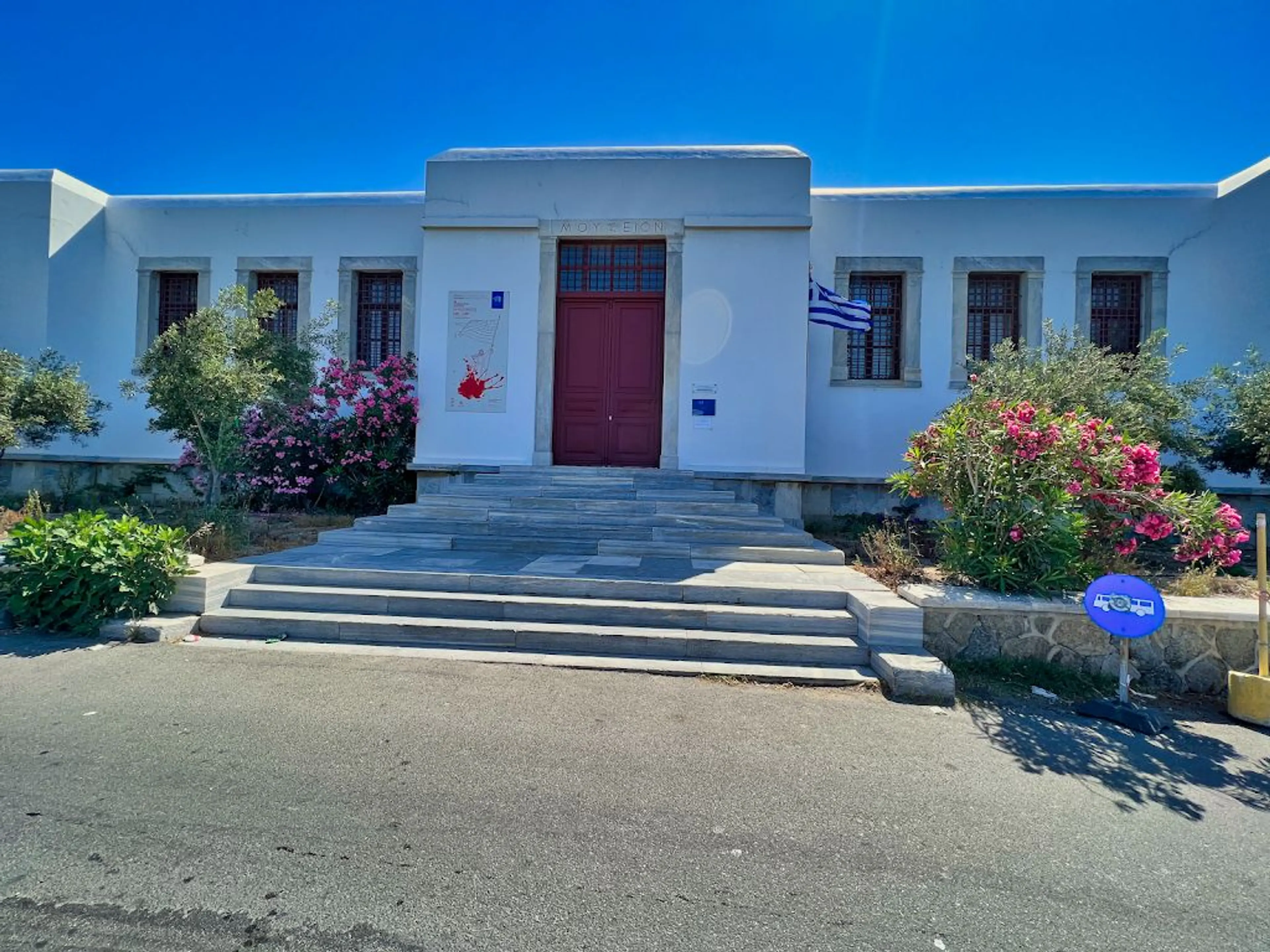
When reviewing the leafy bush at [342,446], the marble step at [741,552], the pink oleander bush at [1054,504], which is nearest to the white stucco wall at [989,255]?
the marble step at [741,552]

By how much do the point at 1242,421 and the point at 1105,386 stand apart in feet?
7.80

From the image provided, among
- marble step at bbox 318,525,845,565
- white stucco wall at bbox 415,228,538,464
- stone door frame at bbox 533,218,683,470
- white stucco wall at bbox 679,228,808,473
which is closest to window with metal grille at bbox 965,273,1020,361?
white stucco wall at bbox 679,228,808,473

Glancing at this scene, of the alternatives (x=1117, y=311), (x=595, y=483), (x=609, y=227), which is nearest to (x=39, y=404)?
(x=595, y=483)

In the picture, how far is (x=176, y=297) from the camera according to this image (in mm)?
11969

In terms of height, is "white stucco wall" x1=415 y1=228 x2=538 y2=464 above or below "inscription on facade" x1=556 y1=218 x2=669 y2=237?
below

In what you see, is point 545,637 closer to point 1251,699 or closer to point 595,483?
point 595,483

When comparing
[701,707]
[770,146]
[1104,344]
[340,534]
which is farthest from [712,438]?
[1104,344]

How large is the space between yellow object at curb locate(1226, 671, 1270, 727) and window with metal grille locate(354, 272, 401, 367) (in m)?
11.9

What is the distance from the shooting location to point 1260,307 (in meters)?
9.91

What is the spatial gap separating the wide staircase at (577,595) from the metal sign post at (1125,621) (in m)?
1.49

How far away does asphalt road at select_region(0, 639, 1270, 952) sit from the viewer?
214 centimetres

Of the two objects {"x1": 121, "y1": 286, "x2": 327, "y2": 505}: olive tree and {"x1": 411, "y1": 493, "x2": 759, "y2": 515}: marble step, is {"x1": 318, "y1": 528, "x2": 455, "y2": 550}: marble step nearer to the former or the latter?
{"x1": 411, "y1": 493, "x2": 759, "y2": 515}: marble step

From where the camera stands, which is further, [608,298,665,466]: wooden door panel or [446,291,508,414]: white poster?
[608,298,665,466]: wooden door panel

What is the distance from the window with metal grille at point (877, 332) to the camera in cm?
1094
